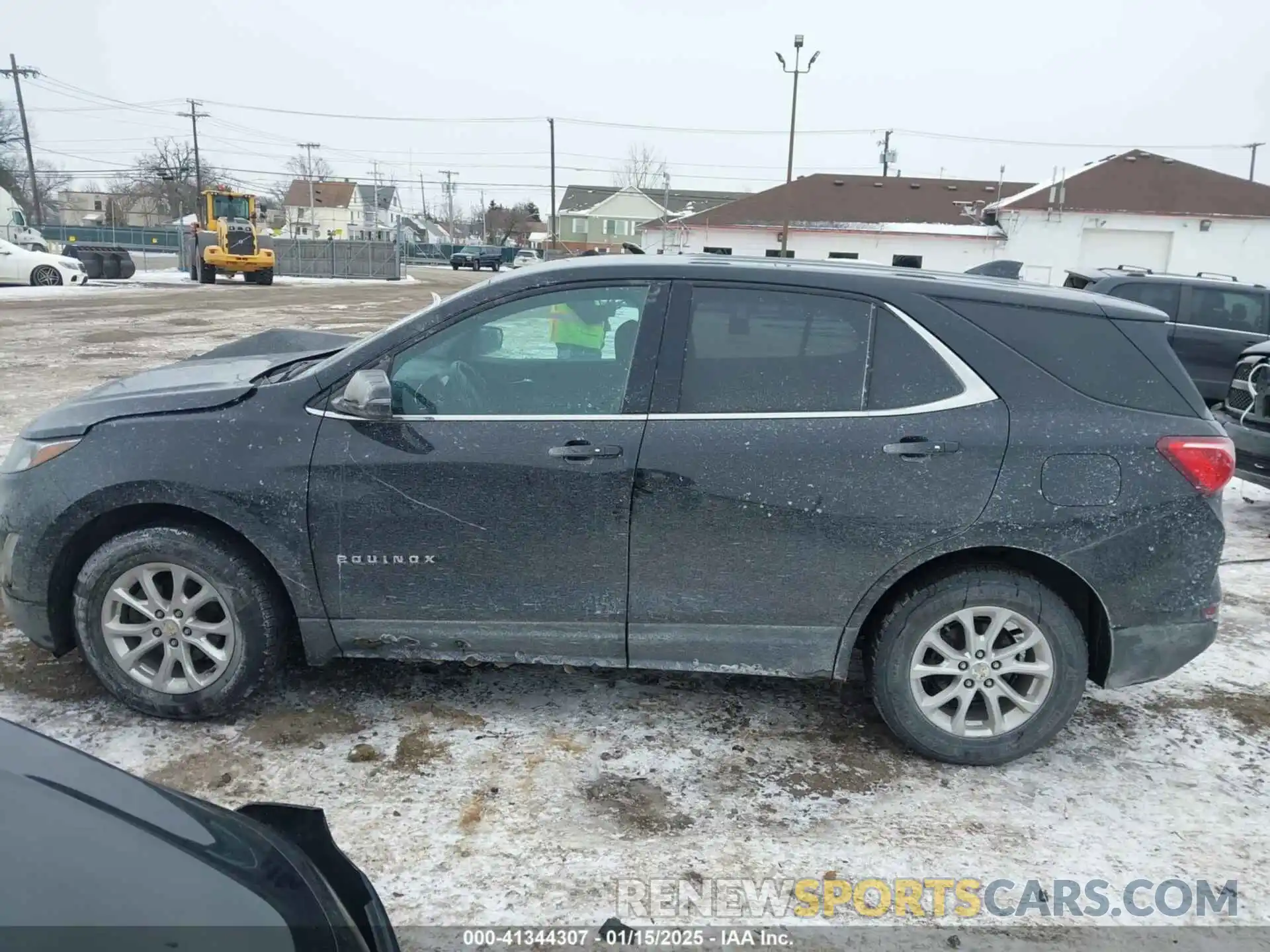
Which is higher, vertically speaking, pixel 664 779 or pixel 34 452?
pixel 34 452

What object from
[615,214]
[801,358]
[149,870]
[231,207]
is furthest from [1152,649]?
[615,214]

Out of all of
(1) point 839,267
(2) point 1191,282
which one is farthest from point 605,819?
(2) point 1191,282

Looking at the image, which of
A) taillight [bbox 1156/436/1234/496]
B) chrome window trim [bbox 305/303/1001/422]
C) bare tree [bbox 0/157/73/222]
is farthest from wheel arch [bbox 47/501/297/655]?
bare tree [bbox 0/157/73/222]

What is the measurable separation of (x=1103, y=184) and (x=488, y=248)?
42278mm

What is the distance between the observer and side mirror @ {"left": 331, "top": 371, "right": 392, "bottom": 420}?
126 inches

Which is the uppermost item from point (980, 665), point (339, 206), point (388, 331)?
point (339, 206)

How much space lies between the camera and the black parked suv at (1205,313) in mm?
10461

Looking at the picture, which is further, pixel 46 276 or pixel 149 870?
pixel 46 276

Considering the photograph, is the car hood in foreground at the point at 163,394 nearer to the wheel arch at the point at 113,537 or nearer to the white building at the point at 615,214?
the wheel arch at the point at 113,537

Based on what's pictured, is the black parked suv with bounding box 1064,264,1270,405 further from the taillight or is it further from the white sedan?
the white sedan

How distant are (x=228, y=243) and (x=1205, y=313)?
32.9m

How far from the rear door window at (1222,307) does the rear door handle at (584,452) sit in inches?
392

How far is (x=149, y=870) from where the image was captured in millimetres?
1592

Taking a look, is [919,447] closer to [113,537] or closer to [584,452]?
[584,452]
